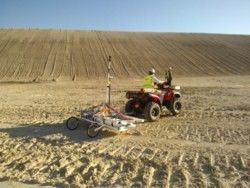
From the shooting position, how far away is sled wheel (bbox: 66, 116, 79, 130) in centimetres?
1176

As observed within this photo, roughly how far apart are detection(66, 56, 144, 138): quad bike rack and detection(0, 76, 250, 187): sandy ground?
8.2 inches

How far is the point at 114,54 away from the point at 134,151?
1223 inches

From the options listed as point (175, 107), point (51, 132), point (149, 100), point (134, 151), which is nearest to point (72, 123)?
point (51, 132)

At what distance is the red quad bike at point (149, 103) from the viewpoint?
12.9 meters

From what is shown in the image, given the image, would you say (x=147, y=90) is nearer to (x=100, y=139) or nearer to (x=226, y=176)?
(x=100, y=139)

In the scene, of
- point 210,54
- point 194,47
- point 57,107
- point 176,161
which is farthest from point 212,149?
point 194,47

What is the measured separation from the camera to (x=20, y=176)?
26.6ft

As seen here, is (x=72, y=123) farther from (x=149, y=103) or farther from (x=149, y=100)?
(x=149, y=100)

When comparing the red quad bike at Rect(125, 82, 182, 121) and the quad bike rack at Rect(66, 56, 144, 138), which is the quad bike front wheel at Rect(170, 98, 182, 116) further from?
the quad bike rack at Rect(66, 56, 144, 138)

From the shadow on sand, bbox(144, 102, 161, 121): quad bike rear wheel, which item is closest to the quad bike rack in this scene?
the shadow on sand

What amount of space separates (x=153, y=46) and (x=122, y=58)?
6.87 meters

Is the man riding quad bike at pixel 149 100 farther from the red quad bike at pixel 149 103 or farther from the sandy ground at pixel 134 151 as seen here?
the sandy ground at pixel 134 151

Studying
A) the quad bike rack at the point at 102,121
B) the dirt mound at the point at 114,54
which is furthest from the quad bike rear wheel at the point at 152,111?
the dirt mound at the point at 114,54

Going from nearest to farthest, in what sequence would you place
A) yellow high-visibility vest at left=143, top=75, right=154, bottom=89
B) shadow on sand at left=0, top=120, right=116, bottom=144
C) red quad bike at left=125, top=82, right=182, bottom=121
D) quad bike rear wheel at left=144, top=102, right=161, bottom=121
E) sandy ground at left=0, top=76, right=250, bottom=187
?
sandy ground at left=0, top=76, right=250, bottom=187, shadow on sand at left=0, top=120, right=116, bottom=144, quad bike rear wheel at left=144, top=102, right=161, bottom=121, red quad bike at left=125, top=82, right=182, bottom=121, yellow high-visibility vest at left=143, top=75, right=154, bottom=89
